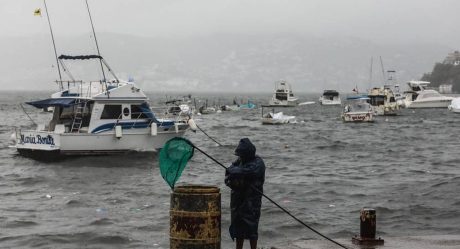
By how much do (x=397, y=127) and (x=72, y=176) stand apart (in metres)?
42.9

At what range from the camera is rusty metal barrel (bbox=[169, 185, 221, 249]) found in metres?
11.2

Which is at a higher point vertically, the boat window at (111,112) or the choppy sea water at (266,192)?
the boat window at (111,112)

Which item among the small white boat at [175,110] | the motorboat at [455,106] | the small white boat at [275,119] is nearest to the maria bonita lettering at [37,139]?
the small white boat at [175,110]

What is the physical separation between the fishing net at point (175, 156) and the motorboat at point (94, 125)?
22.5 meters

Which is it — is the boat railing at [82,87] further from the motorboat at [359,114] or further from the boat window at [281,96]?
the boat window at [281,96]

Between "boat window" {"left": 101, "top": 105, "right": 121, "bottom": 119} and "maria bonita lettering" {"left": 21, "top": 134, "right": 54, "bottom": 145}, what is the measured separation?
2.50m

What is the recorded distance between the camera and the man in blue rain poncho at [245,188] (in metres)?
11.8

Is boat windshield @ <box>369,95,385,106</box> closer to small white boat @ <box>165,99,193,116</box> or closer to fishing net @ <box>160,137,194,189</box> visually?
small white boat @ <box>165,99,193,116</box>

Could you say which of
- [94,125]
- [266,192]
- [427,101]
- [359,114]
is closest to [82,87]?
[94,125]

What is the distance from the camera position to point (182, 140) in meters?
12.2

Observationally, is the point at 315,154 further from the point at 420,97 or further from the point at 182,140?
the point at 420,97

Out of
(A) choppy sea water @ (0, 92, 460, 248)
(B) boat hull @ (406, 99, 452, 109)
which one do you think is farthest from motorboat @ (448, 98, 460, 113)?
(A) choppy sea water @ (0, 92, 460, 248)

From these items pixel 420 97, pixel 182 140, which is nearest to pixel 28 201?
pixel 182 140

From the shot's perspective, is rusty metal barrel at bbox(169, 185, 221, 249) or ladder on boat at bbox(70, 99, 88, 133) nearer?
rusty metal barrel at bbox(169, 185, 221, 249)
